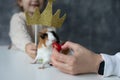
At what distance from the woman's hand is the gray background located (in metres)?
0.74

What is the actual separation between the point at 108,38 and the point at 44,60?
804 mm

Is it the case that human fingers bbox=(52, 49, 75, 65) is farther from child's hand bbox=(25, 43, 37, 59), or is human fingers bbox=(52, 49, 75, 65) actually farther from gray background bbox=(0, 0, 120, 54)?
gray background bbox=(0, 0, 120, 54)

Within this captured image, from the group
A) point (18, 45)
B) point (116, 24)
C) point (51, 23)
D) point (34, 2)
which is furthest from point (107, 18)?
point (51, 23)

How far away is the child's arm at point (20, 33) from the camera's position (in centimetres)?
112

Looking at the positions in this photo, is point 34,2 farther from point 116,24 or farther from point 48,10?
point 116,24

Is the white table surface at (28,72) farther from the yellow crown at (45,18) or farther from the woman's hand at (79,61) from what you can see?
the yellow crown at (45,18)

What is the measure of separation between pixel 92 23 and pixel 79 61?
82 cm

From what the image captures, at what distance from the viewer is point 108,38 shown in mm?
1603

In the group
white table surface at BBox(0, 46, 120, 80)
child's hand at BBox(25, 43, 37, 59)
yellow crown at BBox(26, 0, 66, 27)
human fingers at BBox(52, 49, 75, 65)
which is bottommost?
white table surface at BBox(0, 46, 120, 80)

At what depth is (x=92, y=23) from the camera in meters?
1.58

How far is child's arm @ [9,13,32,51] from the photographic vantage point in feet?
3.68

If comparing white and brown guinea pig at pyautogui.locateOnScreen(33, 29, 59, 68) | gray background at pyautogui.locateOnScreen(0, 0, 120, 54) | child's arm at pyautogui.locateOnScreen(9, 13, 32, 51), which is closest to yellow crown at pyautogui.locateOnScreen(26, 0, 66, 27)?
white and brown guinea pig at pyautogui.locateOnScreen(33, 29, 59, 68)

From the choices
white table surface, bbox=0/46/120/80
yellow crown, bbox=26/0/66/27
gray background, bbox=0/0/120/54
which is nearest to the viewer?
white table surface, bbox=0/46/120/80

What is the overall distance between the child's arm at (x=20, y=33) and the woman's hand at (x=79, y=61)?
317mm
